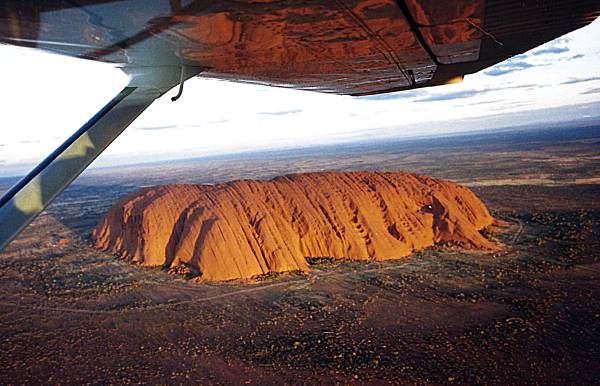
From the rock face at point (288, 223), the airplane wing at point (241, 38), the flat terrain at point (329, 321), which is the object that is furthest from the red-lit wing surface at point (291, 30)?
the rock face at point (288, 223)

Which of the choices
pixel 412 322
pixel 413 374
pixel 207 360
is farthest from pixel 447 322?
pixel 207 360

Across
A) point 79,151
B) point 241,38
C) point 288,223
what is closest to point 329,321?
point 288,223

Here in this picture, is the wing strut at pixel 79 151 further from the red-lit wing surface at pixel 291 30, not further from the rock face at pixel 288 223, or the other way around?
the rock face at pixel 288 223

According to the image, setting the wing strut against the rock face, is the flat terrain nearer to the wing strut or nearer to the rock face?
the rock face

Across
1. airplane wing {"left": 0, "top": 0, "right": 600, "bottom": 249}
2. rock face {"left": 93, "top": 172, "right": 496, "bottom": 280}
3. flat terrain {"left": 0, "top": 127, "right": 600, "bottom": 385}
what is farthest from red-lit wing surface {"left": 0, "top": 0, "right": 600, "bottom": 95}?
rock face {"left": 93, "top": 172, "right": 496, "bottom": 280}

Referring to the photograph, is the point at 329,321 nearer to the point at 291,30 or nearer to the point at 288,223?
the point at 288,223

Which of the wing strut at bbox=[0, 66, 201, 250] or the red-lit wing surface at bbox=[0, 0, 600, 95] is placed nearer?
the red-lit wing surface at bbox=[0, 0, 600, 95]
